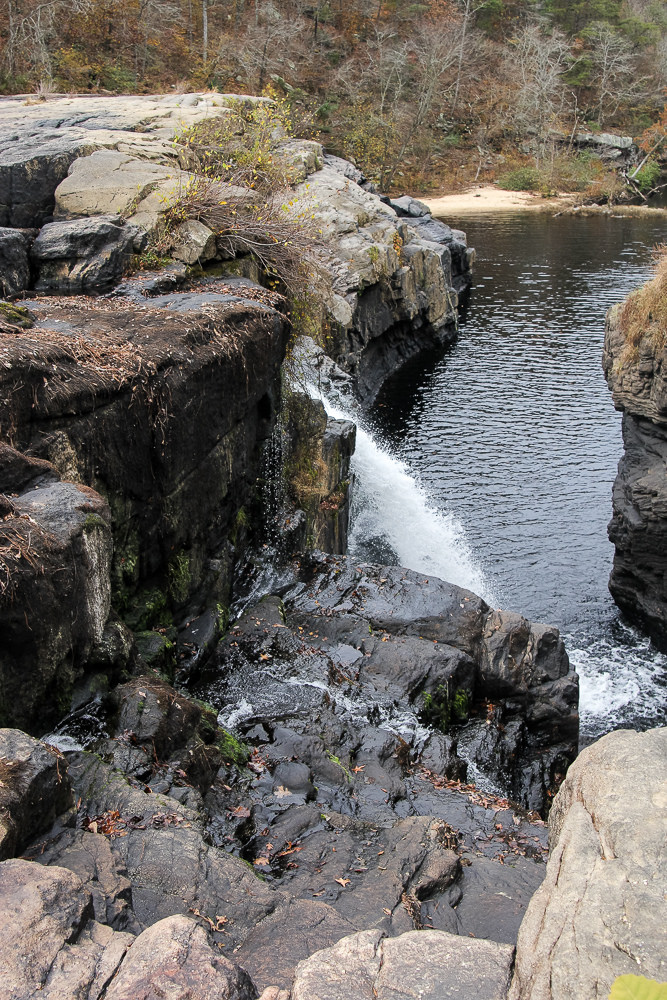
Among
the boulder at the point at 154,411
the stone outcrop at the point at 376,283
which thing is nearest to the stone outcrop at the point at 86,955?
the boulder at the point at 154,411

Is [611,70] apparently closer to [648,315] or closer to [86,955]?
[648,315]

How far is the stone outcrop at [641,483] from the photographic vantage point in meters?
13.5

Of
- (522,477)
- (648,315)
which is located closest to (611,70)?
(522,477)

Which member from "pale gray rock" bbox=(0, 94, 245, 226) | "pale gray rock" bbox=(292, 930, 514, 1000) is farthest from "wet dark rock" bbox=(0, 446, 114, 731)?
"pale gray rock" bbox=(0, 94, 245, 226)

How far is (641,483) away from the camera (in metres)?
13.8

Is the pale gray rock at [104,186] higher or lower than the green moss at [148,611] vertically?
higher

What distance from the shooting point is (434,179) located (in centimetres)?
5781

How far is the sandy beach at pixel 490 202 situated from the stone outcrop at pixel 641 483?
1535 inches

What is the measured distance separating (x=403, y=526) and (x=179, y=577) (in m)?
7.82

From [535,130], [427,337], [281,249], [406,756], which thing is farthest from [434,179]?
[406,756]

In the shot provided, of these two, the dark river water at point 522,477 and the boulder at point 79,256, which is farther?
the dark river water at point 522,477

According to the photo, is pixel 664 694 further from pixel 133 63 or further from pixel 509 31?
pixel 509 31

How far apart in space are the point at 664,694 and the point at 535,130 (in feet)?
201

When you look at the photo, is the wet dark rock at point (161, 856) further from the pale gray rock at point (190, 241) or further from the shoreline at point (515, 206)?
the shoreline at point (515, 206)
